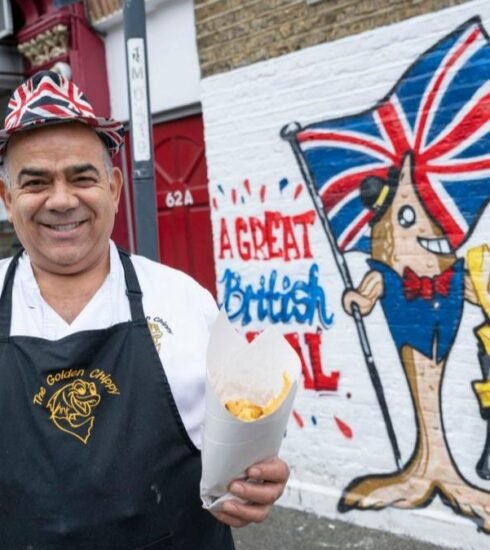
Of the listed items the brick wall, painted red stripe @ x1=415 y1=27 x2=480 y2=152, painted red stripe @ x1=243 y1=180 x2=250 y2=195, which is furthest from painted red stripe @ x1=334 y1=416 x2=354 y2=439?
the brick wall

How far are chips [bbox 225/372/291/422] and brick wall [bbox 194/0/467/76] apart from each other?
3219 millimetres

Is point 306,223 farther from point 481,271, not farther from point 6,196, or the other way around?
point 6,196

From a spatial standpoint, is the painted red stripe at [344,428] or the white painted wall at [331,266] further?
the painted red stripe at [344,428]

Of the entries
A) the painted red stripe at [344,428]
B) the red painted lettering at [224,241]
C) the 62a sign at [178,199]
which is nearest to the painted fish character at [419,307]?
the painted red stripe at [344,428]

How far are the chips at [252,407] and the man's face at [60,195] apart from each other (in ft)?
2.04

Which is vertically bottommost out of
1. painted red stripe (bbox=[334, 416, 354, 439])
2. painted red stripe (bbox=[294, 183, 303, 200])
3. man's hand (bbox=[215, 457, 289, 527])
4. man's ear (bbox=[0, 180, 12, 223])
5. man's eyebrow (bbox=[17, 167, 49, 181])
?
painted red stripe (bbox=[334, 416, 354, 439])

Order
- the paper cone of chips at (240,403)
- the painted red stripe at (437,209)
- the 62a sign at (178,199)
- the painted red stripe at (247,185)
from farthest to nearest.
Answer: the 62a sign at (178,199), the painted red stripe at (247,185), the painted red stripe at (437,209), the paper cone of chips at (240,403)

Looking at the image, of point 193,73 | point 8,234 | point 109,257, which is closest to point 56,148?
point 109,257

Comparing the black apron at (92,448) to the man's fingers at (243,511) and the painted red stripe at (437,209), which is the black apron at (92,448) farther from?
the painted red stripe at (437,209)

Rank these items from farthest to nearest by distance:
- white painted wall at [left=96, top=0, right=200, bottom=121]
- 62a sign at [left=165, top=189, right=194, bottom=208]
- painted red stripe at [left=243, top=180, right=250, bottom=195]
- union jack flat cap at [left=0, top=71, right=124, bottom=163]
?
62a sign at [left=165, top=189, right=194, bottom=208], white painted wall at [left=96, top=0, right=200, bottom=121], painted red stripe at [left=243, top=180, right=250, bottom=195], union jack flat cap at [left=0, top=71, right=124, bottom=163]

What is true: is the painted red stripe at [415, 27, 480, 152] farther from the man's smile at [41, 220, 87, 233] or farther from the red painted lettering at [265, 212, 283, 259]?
the man's smile at [41, 220, 87, 233]

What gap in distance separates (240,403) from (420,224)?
3.00 m

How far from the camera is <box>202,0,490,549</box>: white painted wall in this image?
4.41 metres

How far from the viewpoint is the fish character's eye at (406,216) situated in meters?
4.55
